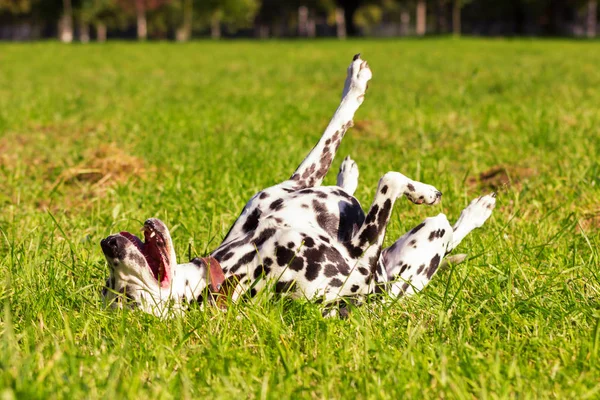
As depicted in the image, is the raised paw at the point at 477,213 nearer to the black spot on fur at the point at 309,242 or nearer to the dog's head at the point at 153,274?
the black spot on fur at the point at 309,242

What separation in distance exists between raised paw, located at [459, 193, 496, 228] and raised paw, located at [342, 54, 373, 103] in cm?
93

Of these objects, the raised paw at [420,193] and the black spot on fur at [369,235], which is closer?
the black spot on fur at [369,235]

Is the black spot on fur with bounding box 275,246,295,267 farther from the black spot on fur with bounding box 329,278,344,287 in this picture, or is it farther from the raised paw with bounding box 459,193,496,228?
the raised paw with bounding box 459,193,496,228

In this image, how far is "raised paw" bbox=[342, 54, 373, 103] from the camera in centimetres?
430

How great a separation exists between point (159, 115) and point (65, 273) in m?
6.13

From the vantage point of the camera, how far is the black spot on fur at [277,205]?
11.2ft

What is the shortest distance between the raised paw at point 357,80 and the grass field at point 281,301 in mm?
855

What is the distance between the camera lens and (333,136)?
13.6 ft

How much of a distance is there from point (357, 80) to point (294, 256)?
5.24ft

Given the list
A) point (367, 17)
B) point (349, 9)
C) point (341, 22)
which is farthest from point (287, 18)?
point (349, 9)

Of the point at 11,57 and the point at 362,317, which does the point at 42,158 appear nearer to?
the point at 362,317

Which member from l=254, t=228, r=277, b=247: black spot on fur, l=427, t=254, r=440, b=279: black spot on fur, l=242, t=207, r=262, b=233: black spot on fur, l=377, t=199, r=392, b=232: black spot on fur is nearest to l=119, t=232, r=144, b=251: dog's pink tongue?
l=254, t=228, r=277, b=247: black spot on fur

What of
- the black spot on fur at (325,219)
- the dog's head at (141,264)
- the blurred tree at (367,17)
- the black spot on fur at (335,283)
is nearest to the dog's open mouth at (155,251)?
the dog's head at (141,264)

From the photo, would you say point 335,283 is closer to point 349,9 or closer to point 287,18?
point 349,9
